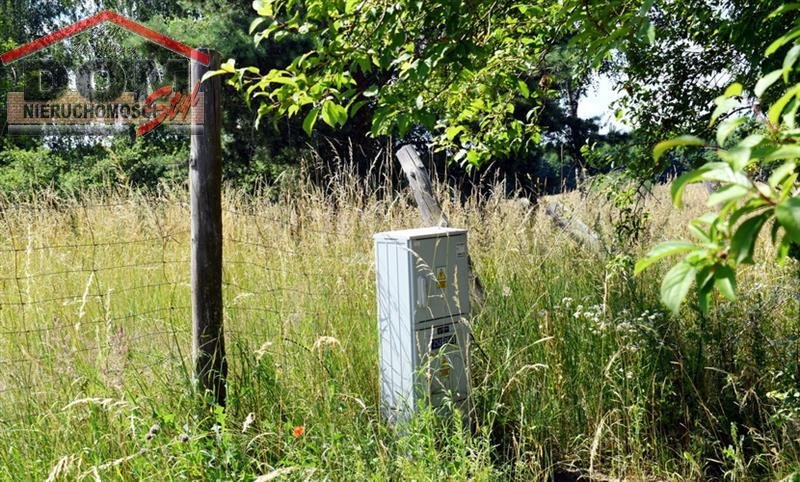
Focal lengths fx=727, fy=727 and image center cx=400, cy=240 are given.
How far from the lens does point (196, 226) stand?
132 inches

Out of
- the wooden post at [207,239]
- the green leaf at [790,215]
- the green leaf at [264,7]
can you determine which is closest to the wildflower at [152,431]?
the wooden post at [207,239]

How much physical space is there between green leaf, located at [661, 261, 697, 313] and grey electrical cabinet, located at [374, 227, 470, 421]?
2144 mm

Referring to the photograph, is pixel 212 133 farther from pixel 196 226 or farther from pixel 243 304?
pixel 243 304

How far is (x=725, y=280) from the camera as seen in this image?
1.05 metres

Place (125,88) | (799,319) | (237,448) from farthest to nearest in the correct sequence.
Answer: (125,88) < (799,319) < (237,448)

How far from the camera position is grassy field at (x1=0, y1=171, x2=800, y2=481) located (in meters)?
2.94

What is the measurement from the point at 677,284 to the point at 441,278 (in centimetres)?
236

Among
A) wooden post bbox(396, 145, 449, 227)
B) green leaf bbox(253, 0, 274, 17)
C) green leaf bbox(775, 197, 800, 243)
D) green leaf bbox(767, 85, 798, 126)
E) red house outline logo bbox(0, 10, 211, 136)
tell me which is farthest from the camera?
red house outline logo bbox(0, 10, 211, 136)

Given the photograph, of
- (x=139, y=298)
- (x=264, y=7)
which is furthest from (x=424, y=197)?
(x=264, y=7)

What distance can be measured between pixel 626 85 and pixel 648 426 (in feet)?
6.40

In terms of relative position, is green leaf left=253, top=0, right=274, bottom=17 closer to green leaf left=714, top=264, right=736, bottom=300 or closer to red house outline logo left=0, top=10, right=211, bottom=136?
green leaf left=714, top=264, right=736, bottom=300

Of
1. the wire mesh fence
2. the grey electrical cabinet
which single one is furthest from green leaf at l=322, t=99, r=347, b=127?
the wire mesh fence

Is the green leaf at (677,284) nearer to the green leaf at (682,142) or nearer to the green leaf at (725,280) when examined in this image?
the green leaf at (725,280)

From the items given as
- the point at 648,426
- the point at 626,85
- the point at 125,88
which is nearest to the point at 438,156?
the point at 125,88
